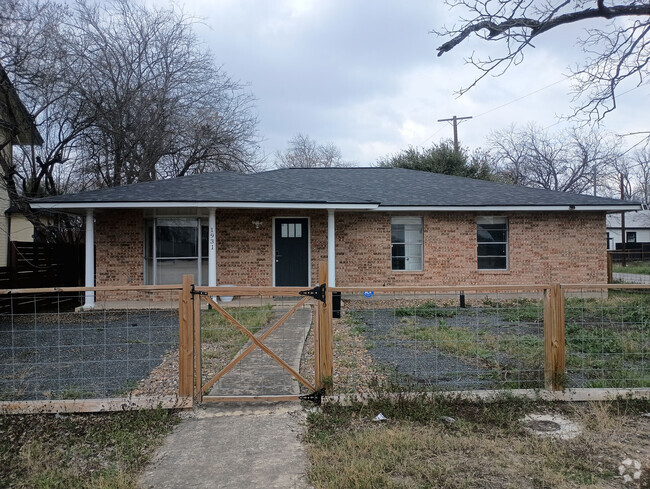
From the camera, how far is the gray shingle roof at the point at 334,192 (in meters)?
11.1

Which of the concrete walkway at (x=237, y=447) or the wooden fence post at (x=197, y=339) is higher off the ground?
the wooden fence post at (x=197, y=339)

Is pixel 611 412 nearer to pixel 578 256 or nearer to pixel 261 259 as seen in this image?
pixel 261 259

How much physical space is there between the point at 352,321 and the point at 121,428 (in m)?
5.94

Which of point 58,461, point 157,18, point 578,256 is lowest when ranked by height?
point 58,461

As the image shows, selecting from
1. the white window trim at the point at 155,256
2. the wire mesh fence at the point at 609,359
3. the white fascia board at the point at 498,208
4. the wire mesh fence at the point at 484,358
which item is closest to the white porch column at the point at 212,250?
the white window trim at the point at 155,256

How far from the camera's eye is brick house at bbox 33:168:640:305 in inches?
481

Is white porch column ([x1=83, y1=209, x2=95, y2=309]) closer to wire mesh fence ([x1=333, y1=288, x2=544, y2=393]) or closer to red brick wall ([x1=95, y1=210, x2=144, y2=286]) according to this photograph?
red brick wall ([x1=95, y1=210, x2=144, y2=286])

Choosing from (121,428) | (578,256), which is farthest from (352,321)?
(578,256)

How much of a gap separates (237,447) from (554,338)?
3263 millimetres

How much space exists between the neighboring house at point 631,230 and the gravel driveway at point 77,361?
43396 millimetres

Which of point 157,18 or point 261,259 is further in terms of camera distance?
point 157,18

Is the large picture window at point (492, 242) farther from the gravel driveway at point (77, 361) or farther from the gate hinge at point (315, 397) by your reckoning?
the gate hinge at point (315, 397)

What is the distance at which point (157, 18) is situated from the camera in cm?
1969

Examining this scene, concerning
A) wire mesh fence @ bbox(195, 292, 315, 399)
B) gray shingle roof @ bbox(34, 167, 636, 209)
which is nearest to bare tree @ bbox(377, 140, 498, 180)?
gray shingle roof @ bbox(34, 167, 636, 209)
